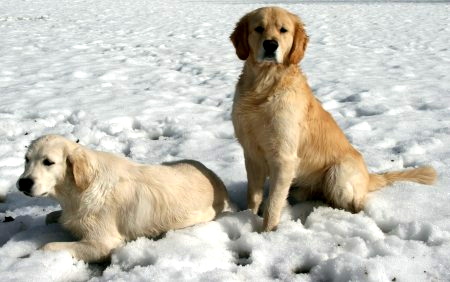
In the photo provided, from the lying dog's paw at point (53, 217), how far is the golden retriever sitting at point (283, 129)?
1482 mm

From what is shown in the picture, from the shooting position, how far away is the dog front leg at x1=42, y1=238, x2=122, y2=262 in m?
2.99

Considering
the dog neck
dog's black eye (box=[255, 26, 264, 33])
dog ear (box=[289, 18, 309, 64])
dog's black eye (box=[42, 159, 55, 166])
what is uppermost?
dog's black eye (box=[255, 26, 264, 33])

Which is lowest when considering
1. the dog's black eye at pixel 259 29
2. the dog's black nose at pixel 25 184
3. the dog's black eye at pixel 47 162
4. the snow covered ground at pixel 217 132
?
the snow covered ground at pixel 217 132

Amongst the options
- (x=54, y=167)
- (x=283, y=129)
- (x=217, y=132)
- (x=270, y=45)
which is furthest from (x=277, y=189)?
(x=217, y=132)

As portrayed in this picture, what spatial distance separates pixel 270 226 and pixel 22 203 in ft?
6.70

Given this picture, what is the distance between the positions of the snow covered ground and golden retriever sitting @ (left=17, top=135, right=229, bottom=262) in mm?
129

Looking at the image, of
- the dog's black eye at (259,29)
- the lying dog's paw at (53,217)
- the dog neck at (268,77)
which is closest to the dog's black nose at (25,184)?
the lying dog's paw at (53,217)

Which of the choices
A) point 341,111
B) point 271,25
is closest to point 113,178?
point 271,25

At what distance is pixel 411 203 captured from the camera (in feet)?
11.8

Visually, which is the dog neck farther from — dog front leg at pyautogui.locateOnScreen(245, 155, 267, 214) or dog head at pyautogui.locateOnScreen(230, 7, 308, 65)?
dog front leg at pyautogui.locateOnScreen(245, 155, 267, 214)

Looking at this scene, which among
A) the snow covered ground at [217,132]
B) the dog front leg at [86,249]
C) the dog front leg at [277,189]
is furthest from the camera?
the dog front leg at [277,189]

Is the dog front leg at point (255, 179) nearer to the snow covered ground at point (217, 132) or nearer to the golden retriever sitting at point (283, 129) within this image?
the golden retriever sitting at point (283, 129)

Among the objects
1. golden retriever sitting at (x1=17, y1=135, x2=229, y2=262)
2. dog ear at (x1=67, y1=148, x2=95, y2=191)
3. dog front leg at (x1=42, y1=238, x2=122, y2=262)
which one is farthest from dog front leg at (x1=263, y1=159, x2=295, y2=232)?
dog ear at (x1=67, y1=148, x2=95, y2=191)

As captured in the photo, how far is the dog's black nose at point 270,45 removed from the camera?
3492 mm
